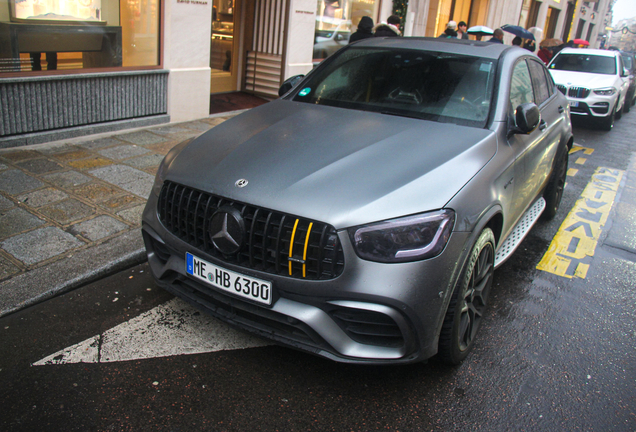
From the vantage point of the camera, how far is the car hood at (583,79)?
452 inches

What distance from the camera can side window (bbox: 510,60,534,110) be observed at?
143 inches

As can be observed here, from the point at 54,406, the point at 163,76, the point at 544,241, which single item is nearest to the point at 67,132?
the point at 163,76

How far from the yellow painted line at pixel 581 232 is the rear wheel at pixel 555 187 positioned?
0.65ft

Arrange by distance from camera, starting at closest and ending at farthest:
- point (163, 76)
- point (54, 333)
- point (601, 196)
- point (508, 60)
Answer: point (54, 333), point (508, 60), point (601, 196), point (163, 76)

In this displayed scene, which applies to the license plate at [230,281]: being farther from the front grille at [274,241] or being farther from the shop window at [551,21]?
the shop window at [551,21]

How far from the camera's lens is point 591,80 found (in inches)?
461

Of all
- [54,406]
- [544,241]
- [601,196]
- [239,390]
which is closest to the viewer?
[54,406]

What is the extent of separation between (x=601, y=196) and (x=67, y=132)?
6735 millimetres

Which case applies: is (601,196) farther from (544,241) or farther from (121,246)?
(121,246)

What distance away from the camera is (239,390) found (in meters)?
2.62

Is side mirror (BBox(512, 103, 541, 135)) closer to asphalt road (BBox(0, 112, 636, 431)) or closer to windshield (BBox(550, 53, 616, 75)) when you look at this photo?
asphalt road (BBox(0, 112, 636, 431))

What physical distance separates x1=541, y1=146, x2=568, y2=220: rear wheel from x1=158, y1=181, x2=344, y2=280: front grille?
342 cm

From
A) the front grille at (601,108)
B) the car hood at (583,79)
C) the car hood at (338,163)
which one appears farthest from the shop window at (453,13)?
the car hood at (338,163)

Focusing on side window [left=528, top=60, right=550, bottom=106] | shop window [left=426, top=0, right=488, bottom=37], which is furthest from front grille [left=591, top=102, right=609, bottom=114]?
side window [left=528, top=60, right=550, bottom=106]
